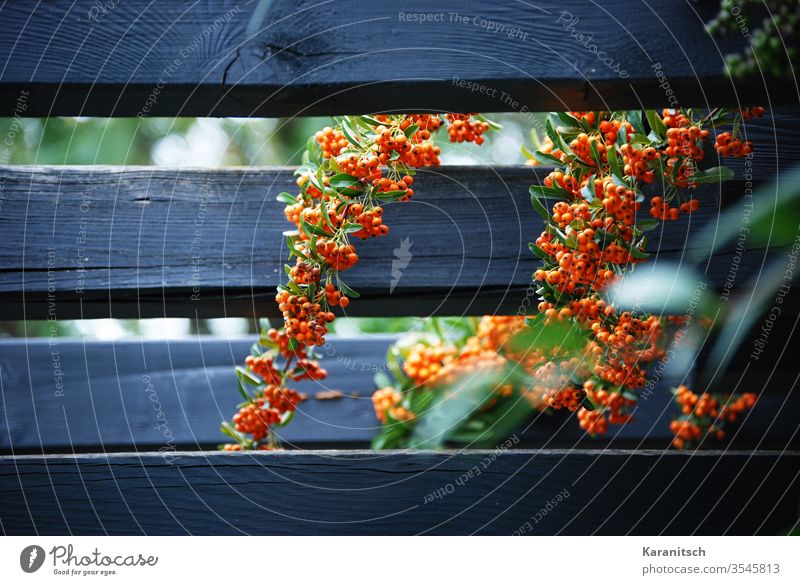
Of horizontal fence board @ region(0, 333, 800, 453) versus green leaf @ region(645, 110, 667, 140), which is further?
horizontal fence board @ region(0, 333, 800, 453)

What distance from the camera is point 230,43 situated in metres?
1.02

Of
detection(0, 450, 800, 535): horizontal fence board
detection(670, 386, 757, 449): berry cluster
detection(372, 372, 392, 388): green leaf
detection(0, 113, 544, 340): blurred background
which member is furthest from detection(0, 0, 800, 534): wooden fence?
detection(0, 113, 544, 340): blurred background

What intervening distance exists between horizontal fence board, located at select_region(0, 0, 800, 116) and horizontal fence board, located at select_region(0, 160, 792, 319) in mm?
160

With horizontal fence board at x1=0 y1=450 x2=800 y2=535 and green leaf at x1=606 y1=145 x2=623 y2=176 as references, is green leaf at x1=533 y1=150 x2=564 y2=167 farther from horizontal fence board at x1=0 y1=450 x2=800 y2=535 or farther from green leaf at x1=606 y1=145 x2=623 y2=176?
horizontal fence board at x1=0 y1=450 x2=800 y2=535

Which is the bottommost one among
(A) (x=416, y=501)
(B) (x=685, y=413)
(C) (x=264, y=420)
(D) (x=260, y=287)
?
(A) (x=416, y=501)

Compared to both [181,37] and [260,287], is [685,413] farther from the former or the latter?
[181,37]

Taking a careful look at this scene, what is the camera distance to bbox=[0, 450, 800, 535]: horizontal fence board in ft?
3.45

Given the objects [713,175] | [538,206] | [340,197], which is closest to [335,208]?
[340,197]

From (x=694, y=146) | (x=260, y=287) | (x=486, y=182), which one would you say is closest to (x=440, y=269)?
(x=486, y=182)

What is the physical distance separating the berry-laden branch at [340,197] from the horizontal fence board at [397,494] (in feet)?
0.72

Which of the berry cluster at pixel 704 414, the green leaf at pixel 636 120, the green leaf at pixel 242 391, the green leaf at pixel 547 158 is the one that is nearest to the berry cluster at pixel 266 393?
the green leaf at pixel 242 391

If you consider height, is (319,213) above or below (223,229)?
below

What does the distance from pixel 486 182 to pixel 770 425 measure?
2.98 ft

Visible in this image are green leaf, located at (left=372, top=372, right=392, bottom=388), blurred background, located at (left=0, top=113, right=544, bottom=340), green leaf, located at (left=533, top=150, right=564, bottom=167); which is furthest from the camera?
blurred background, located at (left=0, top=113, right=544, bottom=340)
